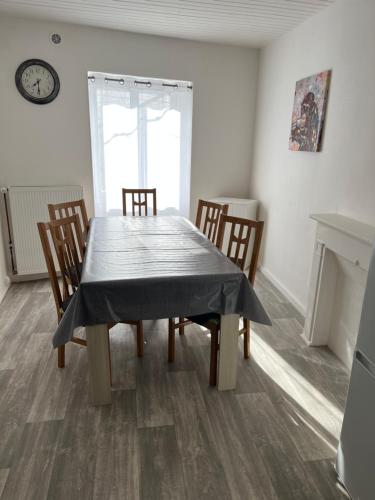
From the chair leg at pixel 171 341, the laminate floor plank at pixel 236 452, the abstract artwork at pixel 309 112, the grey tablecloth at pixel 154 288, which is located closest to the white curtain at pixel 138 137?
the abstract artwork at pixel 309 112

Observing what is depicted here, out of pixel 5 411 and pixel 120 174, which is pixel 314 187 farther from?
pixel 5 411

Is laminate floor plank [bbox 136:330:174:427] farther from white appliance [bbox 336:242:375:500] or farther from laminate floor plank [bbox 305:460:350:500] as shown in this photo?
white appliance [bbox 336:242:375:500]

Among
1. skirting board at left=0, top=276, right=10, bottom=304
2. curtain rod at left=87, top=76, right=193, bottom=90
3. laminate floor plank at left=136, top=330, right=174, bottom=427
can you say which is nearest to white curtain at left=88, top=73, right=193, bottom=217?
curtain rod at left=87, top=76, right=193, bottom=90

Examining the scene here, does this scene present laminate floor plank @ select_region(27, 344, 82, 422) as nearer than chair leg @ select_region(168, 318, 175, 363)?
Yes

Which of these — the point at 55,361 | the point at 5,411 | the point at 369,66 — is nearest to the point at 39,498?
the point at 5,411

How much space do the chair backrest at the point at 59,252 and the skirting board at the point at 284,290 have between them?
2000mm

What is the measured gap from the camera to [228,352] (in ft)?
6.70

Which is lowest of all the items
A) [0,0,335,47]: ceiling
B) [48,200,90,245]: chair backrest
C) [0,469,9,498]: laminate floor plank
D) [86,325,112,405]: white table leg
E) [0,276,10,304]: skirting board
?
[0,469,9,498]: laminate floor plank

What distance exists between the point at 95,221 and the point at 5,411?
158 cm

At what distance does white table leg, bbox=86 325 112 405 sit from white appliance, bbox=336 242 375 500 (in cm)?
121

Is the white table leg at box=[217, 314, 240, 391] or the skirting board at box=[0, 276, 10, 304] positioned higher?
the white table leg at box=[217, 314, 240, 391]

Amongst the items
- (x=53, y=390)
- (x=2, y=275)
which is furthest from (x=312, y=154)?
(x=2, y=275)

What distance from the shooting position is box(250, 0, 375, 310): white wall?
226 centimetres

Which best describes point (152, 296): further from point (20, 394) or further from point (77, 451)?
point (20, 394)
